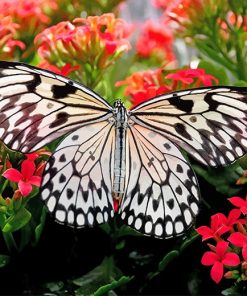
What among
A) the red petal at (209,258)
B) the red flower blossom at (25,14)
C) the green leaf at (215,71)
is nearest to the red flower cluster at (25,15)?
the red flower blossom at (25,14)

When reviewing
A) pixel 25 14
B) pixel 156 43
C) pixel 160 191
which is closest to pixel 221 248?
pixel 160 191

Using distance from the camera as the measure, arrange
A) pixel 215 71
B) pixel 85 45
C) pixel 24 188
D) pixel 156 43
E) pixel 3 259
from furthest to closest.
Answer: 1. pixel 156 43
2. pixel 215 71
3. pixel 85 45
4. pixel 3 259
5. pixel 24 188

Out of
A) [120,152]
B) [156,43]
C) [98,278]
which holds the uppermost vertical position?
[156,43]

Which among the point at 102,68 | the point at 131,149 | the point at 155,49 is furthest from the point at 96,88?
the point at 155,49

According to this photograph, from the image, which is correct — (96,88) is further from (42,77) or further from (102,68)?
(42,77)

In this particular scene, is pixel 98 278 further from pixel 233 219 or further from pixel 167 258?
pixel 233 219

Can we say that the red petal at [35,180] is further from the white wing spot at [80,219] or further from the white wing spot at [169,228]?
the white wing spot at [169,228]
